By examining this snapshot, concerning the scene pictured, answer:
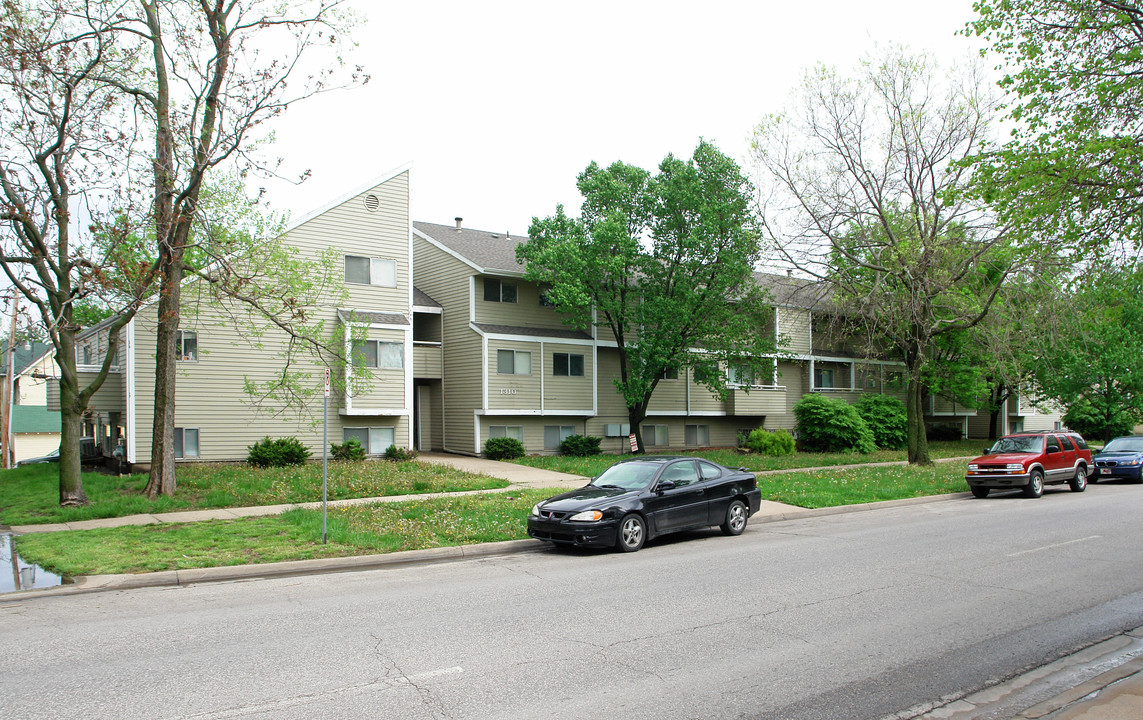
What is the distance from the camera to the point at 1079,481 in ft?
67.2

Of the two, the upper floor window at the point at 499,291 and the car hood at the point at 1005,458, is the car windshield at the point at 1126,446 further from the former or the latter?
the upper floor window at the point at 499,291

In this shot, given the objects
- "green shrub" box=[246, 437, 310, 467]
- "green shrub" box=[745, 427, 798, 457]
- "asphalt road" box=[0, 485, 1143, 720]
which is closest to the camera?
"asphalt road" box=[0, 485, 1143, 720]

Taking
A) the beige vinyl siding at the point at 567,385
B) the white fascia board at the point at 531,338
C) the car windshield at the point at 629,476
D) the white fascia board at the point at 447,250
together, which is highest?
the white fascia board at the point at 447,250

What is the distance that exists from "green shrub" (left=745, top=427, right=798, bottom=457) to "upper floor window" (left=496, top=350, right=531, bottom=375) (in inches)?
400

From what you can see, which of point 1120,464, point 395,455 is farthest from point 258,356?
point 1120,464

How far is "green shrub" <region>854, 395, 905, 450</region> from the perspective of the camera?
35906 millimetres

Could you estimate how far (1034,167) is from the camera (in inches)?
394

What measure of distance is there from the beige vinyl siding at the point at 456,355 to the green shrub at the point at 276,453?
675 cm

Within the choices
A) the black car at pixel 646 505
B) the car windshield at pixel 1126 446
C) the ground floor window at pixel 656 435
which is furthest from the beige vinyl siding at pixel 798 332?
the black car at pixel 646 505

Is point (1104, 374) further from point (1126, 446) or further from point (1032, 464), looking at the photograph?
point (1032, 464)

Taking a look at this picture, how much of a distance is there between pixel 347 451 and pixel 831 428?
20.4 meters

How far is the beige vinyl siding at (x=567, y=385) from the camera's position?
30.0m

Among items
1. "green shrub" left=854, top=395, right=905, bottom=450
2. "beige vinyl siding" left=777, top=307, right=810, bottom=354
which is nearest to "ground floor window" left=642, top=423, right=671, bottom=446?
"beige vinyl siding" left=777, top=307, right=810, bottom=354

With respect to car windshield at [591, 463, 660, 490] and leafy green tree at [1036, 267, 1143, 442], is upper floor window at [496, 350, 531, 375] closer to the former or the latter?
car windshield at [591, 463, 660, 490]
